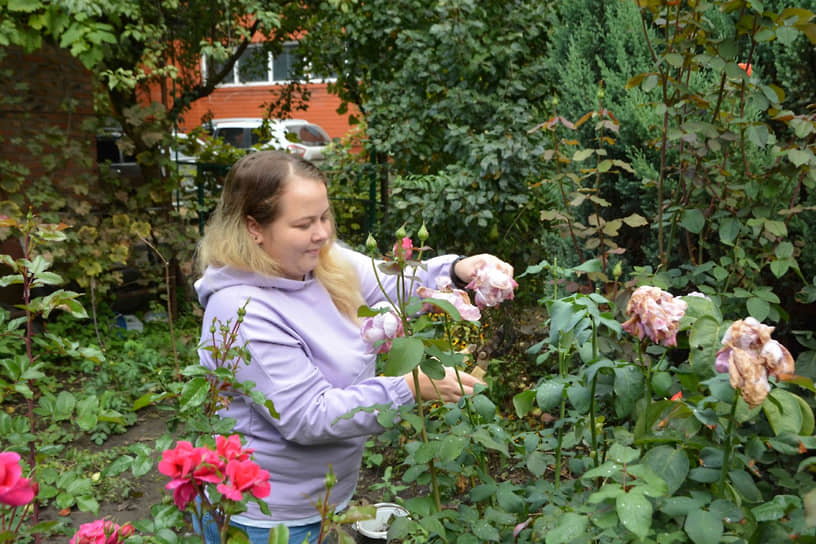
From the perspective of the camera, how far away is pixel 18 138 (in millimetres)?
5242

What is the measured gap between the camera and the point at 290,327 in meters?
1.87

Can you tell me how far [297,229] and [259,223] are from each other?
13 centimetres

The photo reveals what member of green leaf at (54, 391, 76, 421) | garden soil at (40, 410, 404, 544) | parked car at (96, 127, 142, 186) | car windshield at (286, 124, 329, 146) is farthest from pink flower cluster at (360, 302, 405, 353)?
car windshield at (286, 124, 329, 146)

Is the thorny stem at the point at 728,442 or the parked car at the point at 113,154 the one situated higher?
the thorny stem at the point at 728,442

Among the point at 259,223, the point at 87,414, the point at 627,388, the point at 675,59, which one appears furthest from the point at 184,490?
the point at 675,59

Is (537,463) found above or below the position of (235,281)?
below

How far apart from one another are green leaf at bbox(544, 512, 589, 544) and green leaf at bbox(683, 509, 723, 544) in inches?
5.6

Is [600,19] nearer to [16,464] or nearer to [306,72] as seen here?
[16,464]

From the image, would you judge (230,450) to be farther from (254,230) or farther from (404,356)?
(254,230)

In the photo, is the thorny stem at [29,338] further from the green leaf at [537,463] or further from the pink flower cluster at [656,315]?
the pink flower cluster at [656,315]

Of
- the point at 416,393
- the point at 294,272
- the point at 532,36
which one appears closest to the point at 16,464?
the point at 416,393

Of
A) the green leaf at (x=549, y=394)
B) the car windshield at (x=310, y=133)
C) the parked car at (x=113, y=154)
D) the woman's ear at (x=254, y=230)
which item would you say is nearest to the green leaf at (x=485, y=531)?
the green leaf at (x=549, y=394)

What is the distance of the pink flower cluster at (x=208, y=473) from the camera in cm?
94

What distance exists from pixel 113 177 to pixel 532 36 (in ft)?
11.3
